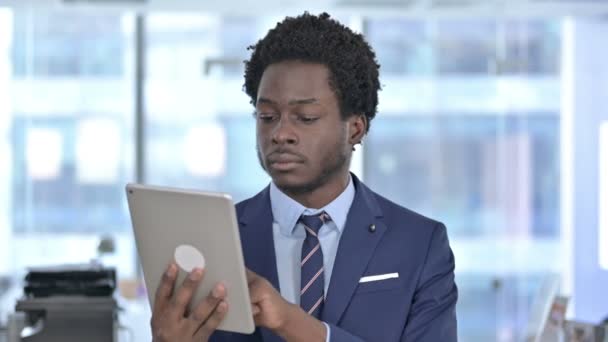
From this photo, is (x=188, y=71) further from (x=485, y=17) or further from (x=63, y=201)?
(x=485, y=17)

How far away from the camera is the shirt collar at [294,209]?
4.81ft

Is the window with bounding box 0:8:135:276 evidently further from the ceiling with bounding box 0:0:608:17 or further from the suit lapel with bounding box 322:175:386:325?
the suit lapel with bounding box 322:175:386:325

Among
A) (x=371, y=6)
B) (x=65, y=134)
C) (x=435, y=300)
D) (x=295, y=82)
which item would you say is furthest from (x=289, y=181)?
(x=65, y=134)

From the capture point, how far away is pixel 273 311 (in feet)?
4.02

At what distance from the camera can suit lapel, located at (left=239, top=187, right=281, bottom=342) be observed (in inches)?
57.2

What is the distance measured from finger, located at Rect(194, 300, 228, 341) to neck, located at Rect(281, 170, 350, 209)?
0.26 metres

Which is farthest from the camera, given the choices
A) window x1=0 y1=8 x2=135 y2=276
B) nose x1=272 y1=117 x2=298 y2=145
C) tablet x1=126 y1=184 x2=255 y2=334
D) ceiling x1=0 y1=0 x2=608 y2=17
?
window x1=0 y1=8 x2=135 y2=276

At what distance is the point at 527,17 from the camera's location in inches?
239

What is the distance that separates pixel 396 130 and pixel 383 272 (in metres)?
4.95

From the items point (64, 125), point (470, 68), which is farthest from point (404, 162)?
point (64, 125)

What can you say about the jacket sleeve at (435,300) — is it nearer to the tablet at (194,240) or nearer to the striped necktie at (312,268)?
the striped necktie at (312,268)

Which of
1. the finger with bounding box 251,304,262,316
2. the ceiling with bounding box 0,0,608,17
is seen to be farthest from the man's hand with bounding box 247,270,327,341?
the ceiling with bounding box 0,0,608,17

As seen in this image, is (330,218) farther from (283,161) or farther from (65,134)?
(65,134)

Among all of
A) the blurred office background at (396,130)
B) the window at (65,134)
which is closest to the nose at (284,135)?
the blurred office background at (396,130)
